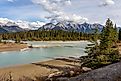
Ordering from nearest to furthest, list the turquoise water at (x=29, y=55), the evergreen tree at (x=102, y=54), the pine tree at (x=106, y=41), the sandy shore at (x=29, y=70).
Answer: the evergreen tree at (x=102, y=54) → the sandy shore at (x=29, y=70) → the pine tree at (x=106, y=41) → the turquoise water at (x=29, y=55)

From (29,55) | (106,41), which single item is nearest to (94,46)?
(106,41)

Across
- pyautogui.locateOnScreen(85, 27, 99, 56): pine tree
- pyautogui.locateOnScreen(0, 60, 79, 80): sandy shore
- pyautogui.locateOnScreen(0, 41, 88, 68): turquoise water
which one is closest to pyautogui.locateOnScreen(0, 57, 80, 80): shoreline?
pyautogui.locateOnScreen(0, 60, 79, 80): sandy shore

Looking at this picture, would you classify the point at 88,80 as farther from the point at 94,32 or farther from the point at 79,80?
the point at 94,32

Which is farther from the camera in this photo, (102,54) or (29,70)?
(29,70)

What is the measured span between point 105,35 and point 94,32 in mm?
2131

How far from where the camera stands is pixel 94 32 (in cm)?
4209

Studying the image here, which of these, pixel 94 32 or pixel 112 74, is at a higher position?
pixel 94 32

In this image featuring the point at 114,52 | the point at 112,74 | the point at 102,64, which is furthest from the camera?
the point at 114,52

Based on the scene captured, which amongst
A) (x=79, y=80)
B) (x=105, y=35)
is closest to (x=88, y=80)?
(x=79, y=80)

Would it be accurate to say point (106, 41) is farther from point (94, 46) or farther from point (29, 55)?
point (29, 55)

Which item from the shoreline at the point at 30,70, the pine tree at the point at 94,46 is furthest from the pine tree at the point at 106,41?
the shoreline at the point at 30,70

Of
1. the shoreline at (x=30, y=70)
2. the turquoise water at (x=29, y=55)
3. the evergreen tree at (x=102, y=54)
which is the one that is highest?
the evergreen tree at (x=102, y=54)

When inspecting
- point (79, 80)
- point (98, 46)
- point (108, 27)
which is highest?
point (108, 27)

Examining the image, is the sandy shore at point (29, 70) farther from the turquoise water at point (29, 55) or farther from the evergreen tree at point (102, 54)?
the turquoise water at point (29, 55)
